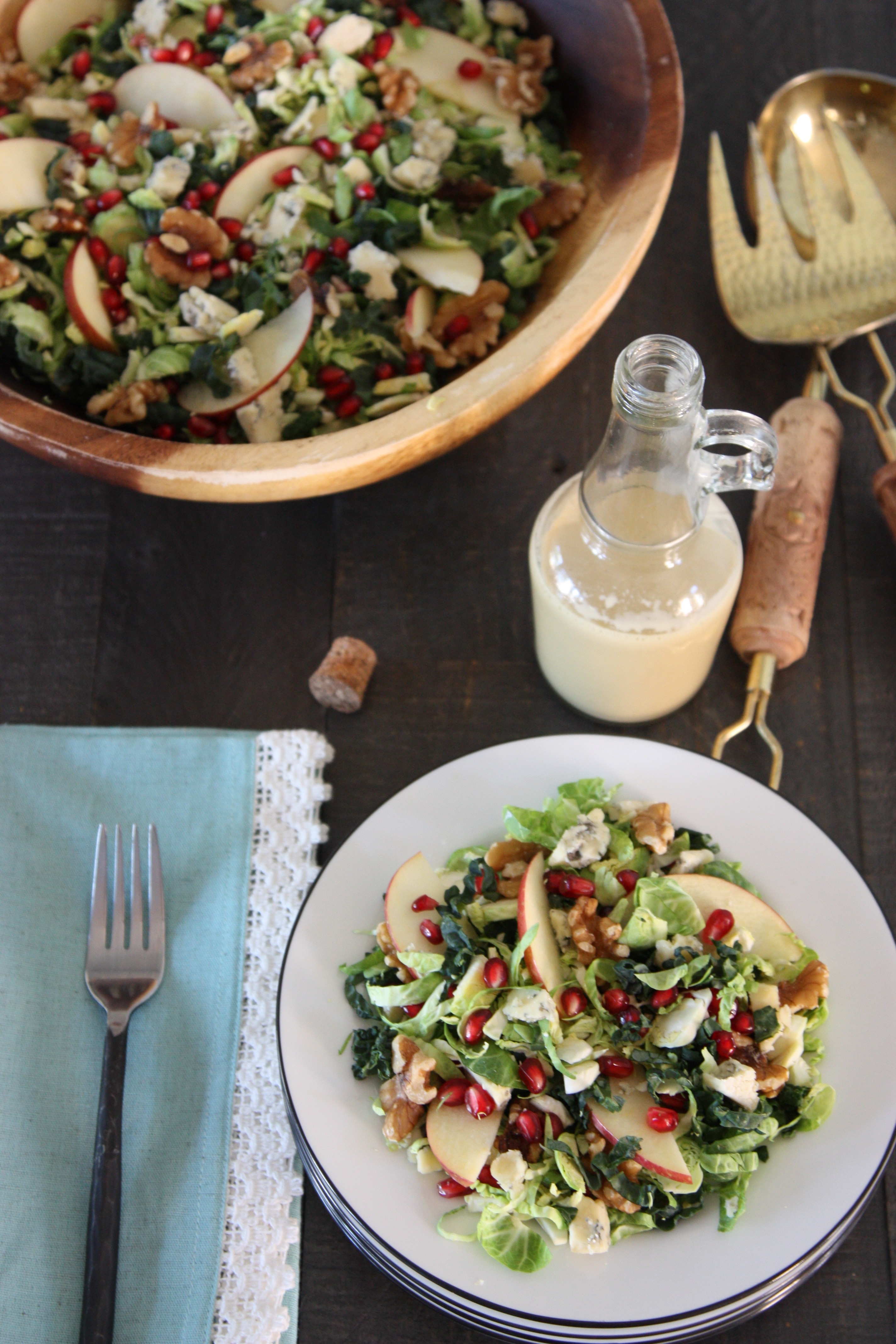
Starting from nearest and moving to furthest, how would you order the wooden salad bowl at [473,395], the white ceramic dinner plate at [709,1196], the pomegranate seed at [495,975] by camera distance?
the white ceramic dinner plate at [709,1196]
the pomegranate seed at [495,975]
the wooden salad bowl at [473,395]

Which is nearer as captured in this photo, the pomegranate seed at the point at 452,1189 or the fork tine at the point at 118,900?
the pomegranate seed at the point at 452,1189

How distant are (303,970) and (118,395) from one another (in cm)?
91

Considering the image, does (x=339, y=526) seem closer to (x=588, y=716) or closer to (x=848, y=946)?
(x=588, y=716)

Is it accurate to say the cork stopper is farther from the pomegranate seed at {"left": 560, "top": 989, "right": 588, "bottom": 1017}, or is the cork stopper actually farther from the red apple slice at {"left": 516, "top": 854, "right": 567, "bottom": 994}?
the pomegranate seed at {"left": 560, "top": 989, "right": 588, "bottom": 1017}

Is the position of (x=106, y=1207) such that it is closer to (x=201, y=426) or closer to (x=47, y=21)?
(x=201, y=426)

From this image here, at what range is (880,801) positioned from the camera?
171 cm

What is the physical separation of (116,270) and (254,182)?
0.88ft

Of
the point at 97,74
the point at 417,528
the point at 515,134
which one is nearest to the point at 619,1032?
the point at 417,528

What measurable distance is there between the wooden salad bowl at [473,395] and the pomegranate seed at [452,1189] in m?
0.89

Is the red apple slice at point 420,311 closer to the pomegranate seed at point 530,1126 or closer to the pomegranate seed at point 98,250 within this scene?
the pomegranate seed at point 98,250

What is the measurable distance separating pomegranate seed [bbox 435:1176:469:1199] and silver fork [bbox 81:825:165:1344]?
0.41 meters

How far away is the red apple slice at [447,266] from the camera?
1774mm

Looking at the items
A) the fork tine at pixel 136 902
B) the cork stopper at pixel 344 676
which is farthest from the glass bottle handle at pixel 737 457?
the fork tine at pixel 136 902

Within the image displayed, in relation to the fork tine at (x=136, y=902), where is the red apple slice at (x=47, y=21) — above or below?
above
